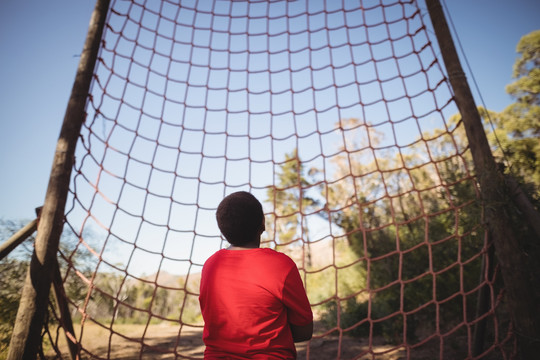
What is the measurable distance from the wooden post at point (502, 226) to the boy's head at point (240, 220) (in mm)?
1277

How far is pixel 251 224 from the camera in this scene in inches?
38.2

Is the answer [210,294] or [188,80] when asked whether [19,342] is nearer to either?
[210,294]

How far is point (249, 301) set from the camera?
853mm

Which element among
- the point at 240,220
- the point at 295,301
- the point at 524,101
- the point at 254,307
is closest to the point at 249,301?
the point at 254,307

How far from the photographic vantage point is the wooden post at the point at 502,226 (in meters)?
1.21

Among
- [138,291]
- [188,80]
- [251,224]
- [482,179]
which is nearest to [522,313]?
[482,179]

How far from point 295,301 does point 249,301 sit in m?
0.16

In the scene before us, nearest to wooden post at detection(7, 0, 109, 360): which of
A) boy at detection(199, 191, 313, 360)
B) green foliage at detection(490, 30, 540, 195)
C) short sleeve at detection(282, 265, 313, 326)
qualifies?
boy at detection(199, 191, 313, 360)

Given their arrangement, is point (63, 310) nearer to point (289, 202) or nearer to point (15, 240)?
point (15, 240)

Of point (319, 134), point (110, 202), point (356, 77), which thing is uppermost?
point (356, 77)

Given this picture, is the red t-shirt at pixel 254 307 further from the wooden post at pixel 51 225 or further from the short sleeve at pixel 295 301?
the wooden post at pixel 51 225

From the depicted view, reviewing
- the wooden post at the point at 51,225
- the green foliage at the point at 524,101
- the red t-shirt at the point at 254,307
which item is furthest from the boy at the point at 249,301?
the green foliage at the point at 524,101

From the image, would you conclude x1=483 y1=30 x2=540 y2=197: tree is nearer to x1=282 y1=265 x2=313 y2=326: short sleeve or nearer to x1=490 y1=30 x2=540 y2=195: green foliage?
x1=490 y1=30 x2=540 y2=195: green foliage

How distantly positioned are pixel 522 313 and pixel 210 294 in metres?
1.49
